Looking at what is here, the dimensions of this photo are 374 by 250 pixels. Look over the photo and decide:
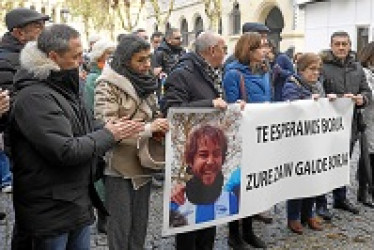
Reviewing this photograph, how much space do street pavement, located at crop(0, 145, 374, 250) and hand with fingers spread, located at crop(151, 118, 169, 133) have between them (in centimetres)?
165

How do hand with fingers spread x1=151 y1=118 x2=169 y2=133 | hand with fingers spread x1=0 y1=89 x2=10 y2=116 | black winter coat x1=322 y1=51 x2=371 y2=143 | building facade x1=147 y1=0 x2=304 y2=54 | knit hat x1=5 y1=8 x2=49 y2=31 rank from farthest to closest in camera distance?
building facade x1=147 y1=0 x2=304 y2=54
black winter coat x1=322 y1=51 x2=371 y2=143
knit hat x1=5 y1=8 x2=49 y2=31
hand with fingers spread x1=151 y1=118 x2=169 y2=133
hand with fingers spread x1=0 y1=89 x2=10 y2=116

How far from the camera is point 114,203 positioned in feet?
12.1

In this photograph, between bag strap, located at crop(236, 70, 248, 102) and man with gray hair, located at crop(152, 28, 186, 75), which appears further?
man with gray hair, located at crop(152, 28, 186, 75)

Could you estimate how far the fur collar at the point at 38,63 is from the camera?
9.18 feet

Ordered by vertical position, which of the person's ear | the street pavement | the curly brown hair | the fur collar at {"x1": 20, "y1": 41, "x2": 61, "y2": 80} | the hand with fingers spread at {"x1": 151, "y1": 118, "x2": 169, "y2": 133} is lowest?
the street pavement

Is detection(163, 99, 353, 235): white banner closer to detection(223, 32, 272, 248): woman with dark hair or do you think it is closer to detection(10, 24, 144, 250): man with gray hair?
detection(223, 32, 272, 248): woman with dark hair

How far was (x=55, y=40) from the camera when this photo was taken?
9.37 ft

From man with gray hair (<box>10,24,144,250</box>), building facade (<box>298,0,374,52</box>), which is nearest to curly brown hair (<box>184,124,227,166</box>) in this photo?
man with gray hair (<box>10,24,144,250</box>)

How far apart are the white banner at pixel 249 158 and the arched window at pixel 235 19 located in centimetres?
2623

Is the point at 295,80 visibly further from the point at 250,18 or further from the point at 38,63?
the point at 250,18

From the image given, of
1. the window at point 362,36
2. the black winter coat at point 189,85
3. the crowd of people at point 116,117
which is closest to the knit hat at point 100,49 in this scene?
the crowd of people at point 116,117

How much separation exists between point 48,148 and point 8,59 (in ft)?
5.97

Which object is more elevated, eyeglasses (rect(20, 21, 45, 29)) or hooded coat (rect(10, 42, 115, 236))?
eyeglasses (rect(20, 21, 45, 29))

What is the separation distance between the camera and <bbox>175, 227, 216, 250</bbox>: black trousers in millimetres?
4094
